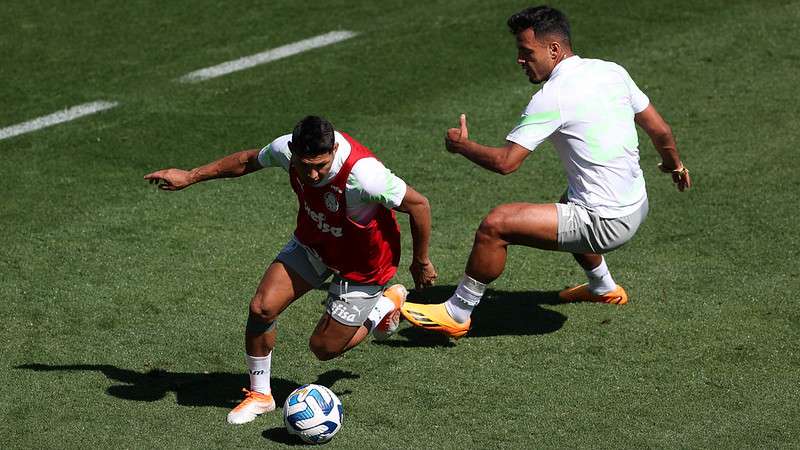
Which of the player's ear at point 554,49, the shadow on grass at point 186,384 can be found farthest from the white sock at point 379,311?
the player's ear at point 554,49

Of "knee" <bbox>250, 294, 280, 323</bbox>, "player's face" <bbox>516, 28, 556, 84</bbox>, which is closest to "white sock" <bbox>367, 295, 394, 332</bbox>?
"knee" <bbox>250, 294, 280, 323</bbox>

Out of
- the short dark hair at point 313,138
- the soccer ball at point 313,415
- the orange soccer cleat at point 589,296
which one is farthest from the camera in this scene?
the orange soccer cleat at point 589,296

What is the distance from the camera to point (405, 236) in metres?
10.2

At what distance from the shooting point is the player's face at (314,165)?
6.88 m

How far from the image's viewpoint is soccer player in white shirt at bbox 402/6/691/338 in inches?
306

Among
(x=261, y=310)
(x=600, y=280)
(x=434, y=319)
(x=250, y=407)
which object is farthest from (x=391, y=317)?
(x=600, y=280)

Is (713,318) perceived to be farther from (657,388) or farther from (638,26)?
(638,26)

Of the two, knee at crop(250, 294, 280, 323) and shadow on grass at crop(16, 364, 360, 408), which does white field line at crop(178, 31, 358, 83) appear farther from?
knee at crop(250, 294, 280, 323)

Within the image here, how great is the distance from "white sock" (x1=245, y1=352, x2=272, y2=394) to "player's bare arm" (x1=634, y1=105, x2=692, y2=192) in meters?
3.08

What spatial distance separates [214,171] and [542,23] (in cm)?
234

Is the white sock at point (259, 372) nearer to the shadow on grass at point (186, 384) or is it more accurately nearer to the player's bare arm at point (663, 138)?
the shadow on grass at point (186, 384)

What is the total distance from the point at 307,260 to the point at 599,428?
6.80ft

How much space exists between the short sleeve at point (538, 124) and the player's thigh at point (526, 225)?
47 centimetres

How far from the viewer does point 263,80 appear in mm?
13289
